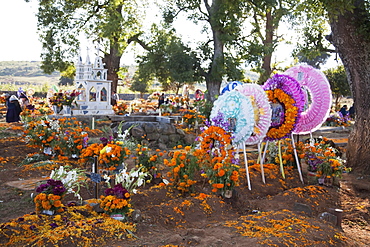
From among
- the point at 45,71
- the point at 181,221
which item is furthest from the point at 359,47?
the point at 45,71

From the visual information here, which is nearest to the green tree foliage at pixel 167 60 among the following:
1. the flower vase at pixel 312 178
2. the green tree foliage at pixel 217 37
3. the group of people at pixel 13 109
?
the green tree foliage at pixel 217 37

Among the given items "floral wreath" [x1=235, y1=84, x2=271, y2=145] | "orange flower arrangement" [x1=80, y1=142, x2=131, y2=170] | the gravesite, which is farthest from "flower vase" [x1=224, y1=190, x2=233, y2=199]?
"orange flower arrangement" [x1=80, y1=142, x2=131, y2=170]

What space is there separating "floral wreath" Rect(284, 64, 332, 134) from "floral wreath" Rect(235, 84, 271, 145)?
5.42 feet

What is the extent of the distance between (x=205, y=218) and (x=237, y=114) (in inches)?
95.6

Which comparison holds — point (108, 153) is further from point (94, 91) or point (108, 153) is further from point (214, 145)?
point (94, 91)

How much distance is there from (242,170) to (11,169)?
15.8 ft

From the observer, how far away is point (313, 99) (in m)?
8.84

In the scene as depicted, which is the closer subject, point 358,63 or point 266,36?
point 358,63

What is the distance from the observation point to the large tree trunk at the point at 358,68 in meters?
9.08

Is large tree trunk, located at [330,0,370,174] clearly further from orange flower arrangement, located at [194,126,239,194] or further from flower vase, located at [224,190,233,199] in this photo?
flower vase, located at [224,190,233,199]

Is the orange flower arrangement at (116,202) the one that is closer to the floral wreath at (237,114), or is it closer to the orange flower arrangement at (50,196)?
the orange flower arrangement at (50,196)

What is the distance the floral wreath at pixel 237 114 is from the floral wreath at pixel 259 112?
0.39 metres

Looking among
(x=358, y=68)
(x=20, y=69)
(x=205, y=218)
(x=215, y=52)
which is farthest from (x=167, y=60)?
(x=20, y=69)

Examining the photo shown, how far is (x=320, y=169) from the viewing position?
7.66 metres
